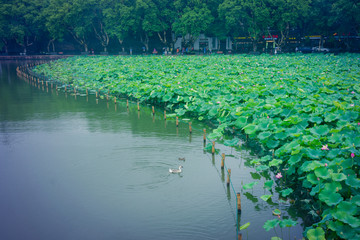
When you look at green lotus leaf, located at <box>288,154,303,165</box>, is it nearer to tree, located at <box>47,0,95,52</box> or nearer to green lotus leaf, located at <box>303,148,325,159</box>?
green lotus leaf, located at <box>303,148,325,159</box>

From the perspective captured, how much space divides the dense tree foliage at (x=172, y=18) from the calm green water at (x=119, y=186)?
91.0 feet

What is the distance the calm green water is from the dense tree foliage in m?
27.7

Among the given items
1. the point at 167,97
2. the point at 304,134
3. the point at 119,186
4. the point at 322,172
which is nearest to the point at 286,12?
the point at 167,97

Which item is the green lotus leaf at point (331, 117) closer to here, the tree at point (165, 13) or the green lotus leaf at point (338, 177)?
the green lotus leaf at point (338, 177)

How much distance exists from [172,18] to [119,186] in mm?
36292

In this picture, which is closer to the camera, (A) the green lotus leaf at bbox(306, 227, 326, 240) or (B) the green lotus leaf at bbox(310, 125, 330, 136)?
(A) the green lotus leaf at bbox(306, 227, 326, 240)

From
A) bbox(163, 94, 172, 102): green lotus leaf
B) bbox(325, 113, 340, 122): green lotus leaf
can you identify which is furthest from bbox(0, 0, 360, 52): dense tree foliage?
bbox(325, 113, 340, 122): green lotus leaf

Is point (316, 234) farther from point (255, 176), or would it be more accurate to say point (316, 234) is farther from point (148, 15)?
point (148, 15)

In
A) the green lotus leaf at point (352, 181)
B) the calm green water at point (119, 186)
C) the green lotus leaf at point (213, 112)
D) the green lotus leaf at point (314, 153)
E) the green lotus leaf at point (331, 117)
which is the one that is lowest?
the calm green water at point (119, 186)

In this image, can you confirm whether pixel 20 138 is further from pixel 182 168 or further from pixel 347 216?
pixel 347 216

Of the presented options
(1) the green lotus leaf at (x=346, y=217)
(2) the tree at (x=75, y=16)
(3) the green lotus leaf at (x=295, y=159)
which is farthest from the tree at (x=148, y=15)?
(1) the green lotus leaf at (x=346, y=217)

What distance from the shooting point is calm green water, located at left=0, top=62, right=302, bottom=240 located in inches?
199

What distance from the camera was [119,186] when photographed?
6.31 metres

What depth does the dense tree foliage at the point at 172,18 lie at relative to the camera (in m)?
33.1
